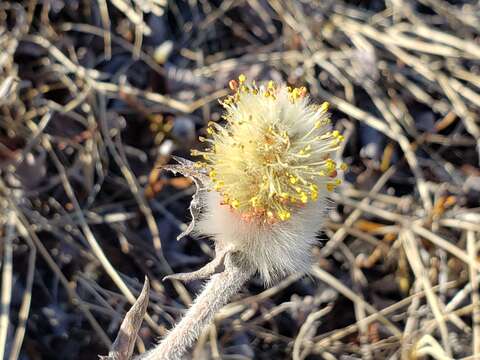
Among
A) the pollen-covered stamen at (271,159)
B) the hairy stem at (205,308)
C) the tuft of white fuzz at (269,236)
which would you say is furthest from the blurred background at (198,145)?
the pollen-covered stamen at (271,159)

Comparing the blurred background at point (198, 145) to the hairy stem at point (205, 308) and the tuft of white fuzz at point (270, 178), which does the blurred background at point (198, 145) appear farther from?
the tuft of white fuzz at point (270, 178)

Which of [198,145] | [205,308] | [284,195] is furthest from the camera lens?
[198,145]

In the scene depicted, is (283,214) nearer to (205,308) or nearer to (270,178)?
(270,178)

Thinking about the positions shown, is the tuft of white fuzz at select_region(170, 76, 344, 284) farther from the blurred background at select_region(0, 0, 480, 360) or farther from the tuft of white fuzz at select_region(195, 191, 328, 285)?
the blurred background at select_region(0, 0, 480, 360)

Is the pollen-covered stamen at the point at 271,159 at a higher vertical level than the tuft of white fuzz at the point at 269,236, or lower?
higher

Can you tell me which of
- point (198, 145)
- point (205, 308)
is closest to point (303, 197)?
point (205, 308)

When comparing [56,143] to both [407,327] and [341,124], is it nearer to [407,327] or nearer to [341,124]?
[341,124]

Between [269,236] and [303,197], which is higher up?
[303,197]

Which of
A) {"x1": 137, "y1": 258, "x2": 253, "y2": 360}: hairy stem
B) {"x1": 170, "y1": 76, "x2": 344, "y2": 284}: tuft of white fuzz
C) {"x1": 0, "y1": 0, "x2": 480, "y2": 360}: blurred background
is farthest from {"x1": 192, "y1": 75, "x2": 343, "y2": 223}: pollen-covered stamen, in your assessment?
{"x1": 0, "y1": 0, "x2": 480, "y2": 360}: blurred background
